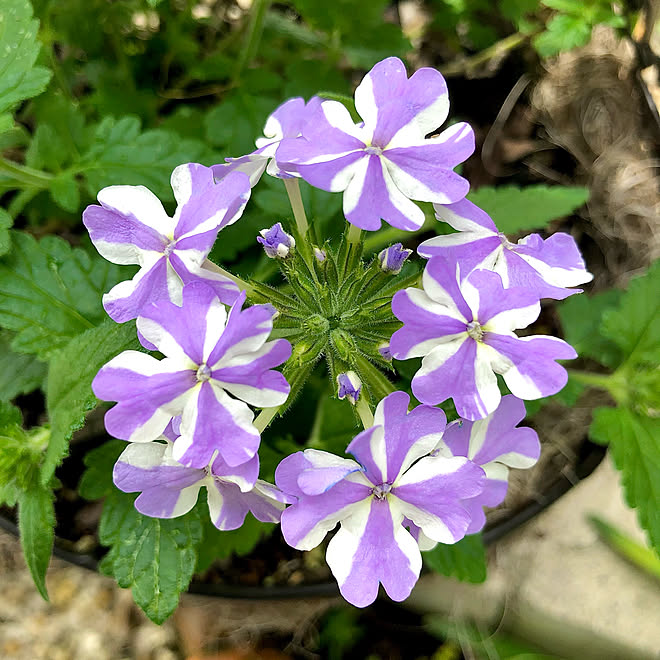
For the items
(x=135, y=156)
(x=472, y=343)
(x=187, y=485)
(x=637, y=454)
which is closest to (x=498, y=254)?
(x=472, y=343)

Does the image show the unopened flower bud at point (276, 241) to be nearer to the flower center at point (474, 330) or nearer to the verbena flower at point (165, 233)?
the verbena flower at point (165, 233)

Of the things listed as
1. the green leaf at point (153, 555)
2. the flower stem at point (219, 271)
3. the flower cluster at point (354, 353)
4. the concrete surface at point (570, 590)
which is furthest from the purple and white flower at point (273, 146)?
the concrete surface at point (570, 590)

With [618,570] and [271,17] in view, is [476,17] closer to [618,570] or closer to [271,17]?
[271,17]

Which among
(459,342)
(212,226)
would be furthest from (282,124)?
(459,342)

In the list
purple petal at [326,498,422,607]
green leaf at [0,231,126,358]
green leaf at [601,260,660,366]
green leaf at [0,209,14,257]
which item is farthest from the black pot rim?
purple petal at [326,498,422,607]

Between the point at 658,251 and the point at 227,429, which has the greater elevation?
the point at 227,429

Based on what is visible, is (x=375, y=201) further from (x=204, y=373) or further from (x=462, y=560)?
(x=462, y=560)
